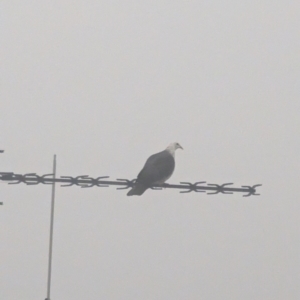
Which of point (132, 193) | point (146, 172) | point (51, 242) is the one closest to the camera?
point (51, 242)

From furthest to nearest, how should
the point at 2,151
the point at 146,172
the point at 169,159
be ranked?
the point at 169,159 < the point at 146,172 < the point at 2,151

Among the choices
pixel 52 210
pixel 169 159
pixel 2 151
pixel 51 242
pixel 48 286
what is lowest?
pixel 48 286

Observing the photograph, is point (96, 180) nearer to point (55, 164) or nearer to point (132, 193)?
point (55, 164)

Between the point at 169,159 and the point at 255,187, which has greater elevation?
the point at 169,159

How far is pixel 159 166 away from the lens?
6.79 metres

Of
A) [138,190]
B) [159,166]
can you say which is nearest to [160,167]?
[159,166]

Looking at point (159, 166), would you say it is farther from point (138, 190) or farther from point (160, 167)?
point (138, 190)

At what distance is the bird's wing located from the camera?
19.7 feet

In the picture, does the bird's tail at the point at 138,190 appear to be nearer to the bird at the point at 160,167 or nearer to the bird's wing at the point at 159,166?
the bird at the point at 160,167

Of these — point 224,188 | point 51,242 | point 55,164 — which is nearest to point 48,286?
point 51,242

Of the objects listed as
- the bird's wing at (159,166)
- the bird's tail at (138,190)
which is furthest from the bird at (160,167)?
the bird's tail at (138,190)

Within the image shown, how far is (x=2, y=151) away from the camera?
2650mm

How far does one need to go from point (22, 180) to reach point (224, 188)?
1.20m

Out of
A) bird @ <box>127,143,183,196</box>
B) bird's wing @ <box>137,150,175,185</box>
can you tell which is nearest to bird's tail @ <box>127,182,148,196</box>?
bird @ <box>127,143,183,196</box>
